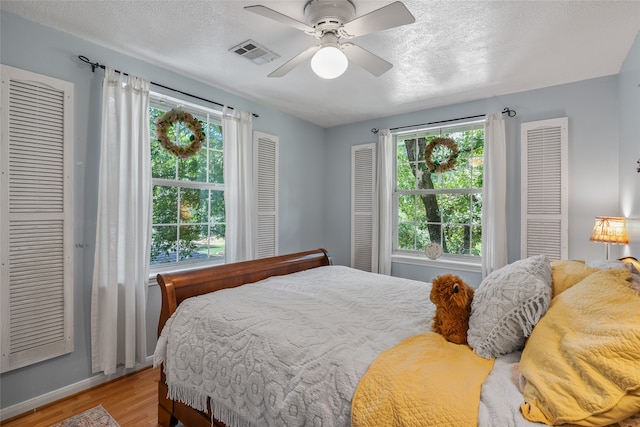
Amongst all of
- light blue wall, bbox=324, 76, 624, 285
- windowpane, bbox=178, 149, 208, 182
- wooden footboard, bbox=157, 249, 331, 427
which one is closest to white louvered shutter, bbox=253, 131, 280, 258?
windowpane, bbox=178, 149, 208, 182

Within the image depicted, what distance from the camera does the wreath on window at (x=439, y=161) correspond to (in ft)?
11.7

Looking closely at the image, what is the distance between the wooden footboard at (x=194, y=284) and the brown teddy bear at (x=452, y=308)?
3.99ft

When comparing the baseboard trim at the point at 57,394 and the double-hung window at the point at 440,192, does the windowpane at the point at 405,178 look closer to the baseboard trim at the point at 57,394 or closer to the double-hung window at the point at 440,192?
the double-hung window at the point at 440,192


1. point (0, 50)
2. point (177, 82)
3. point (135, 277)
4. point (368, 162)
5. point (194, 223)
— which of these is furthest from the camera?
point (368, 162)

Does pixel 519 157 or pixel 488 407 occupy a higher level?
pixel 519 157

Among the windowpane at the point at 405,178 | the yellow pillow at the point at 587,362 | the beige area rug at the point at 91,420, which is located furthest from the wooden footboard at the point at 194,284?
the windowpane at the point at 405,178

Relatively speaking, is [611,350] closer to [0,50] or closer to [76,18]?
[76,18]

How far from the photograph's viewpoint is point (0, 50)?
1.96 metres

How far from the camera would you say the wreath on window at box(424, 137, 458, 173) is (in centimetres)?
357

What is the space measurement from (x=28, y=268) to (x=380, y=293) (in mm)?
2356

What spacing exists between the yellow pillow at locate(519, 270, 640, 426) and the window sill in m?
2.50

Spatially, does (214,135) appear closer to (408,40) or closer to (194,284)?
(194,284)

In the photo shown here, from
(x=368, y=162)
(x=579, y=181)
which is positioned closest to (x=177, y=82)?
(x=368, y=162)

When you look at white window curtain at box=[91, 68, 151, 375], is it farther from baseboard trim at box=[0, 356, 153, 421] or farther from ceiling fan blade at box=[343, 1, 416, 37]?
ceiling fan blade at box=[343, 1, 416, 37]
